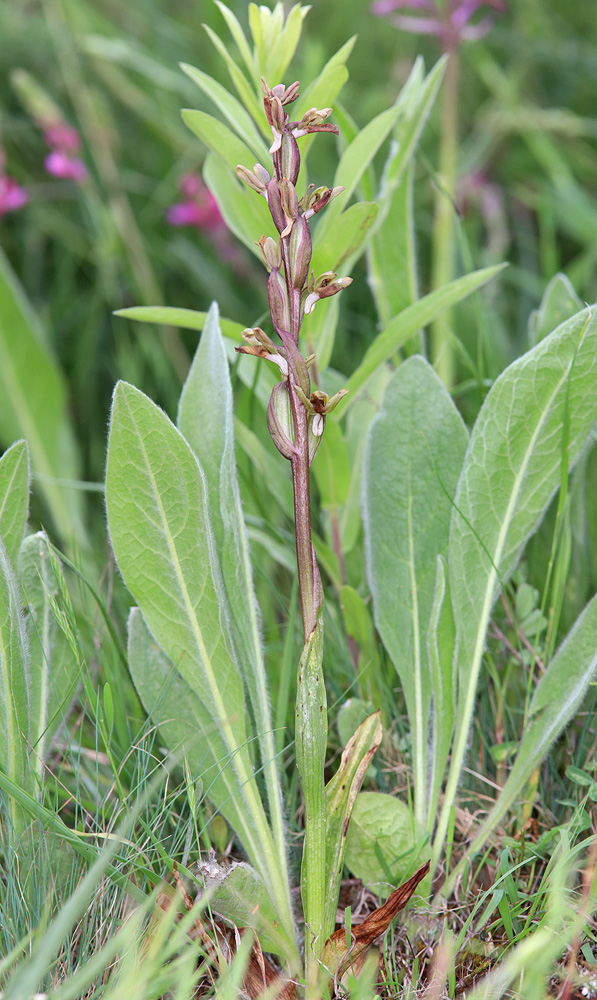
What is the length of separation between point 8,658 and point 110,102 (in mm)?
2337

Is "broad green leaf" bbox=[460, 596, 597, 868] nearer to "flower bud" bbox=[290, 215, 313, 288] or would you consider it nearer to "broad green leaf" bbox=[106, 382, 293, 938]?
"broad green leaf" bbox=[106, 382, 293, 938]

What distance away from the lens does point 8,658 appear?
36.3 inches

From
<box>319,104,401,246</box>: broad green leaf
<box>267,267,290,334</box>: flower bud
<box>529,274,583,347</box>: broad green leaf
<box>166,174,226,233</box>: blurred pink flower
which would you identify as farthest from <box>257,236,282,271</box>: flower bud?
<box>166,174,226,233</box>: blurred pink flower

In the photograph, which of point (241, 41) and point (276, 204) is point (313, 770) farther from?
point (241, 41)

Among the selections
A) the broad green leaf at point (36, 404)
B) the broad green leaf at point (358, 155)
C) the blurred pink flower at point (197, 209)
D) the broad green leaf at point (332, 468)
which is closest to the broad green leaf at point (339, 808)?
the broad green leaf at point (332, 468)

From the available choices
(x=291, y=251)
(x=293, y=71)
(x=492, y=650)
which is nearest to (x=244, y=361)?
(x=291, y=251)

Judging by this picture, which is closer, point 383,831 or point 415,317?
point 383,831

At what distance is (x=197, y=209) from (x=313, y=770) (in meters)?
1.75

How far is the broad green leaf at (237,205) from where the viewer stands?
1.14m

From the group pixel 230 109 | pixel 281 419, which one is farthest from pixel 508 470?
pixel 230 109

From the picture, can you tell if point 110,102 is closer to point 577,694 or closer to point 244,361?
point 244,361

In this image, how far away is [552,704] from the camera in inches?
39.5

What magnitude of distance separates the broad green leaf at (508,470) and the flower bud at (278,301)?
0.32 metres

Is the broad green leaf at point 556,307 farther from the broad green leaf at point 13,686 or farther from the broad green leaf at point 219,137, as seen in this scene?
the broad green leaf at point 13,686
